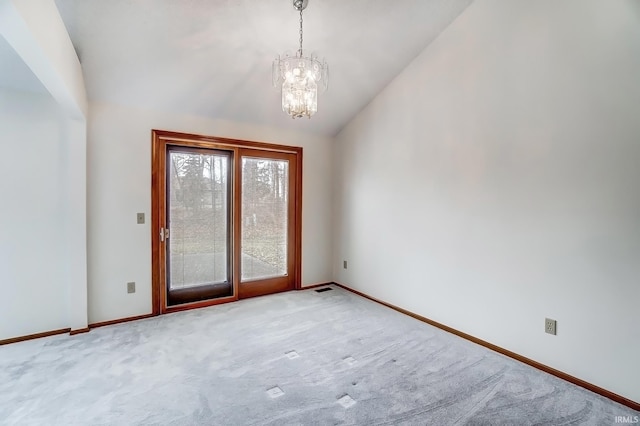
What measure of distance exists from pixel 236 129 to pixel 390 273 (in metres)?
2.74

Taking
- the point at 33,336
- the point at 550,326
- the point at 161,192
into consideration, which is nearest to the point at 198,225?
the point at 161,192

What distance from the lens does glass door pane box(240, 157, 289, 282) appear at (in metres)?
4.14

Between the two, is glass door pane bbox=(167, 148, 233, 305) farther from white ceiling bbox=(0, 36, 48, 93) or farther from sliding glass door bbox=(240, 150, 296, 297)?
white ceiling bbox=(0, 36, 48, 93)

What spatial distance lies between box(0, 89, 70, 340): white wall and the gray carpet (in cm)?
34

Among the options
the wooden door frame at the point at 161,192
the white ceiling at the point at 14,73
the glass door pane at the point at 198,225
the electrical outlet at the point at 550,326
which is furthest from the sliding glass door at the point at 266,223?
the electrical outlet at the point at 550,326

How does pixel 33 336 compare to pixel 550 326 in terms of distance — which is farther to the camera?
pixel 33 336

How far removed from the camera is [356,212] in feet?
14.5

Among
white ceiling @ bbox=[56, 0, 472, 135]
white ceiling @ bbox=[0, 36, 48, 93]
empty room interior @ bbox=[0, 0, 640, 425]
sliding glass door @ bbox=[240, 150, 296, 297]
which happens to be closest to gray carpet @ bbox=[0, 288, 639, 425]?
empty room interior @ bbox=[0, 0, 640, 425]

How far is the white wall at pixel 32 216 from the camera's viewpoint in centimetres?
282

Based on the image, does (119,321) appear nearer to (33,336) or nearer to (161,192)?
(33,336)

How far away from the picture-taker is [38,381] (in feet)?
7.30

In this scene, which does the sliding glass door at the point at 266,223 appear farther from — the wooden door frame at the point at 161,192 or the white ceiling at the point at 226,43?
the white ceiling at the point at 226,43

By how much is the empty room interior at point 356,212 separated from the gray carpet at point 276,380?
0.02 m

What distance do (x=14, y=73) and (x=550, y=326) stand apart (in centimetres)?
492
